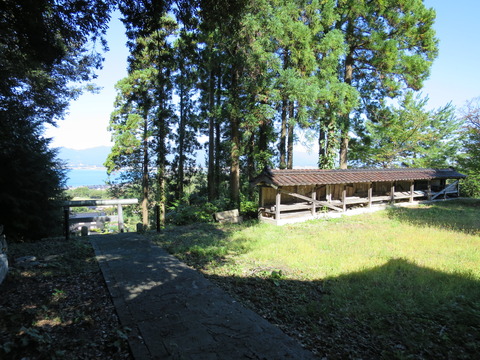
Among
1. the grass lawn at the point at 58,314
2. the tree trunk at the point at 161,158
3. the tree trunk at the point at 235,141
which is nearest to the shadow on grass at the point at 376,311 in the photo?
the grass lawn at the point at 58,314

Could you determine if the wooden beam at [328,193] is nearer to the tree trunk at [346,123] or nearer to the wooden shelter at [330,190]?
the wooden shelter at [330,190]

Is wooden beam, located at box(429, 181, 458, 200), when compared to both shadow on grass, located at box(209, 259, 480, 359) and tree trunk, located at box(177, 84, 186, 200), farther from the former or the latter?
tree trunk, located at box(177, 84, 186, 200)

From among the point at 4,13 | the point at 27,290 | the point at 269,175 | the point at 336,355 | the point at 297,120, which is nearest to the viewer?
the point at 336,355

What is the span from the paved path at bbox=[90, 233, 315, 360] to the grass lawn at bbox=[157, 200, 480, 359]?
0.39 meters

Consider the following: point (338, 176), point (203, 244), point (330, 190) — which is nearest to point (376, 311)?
point (203, 244)

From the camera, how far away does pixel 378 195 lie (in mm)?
18531

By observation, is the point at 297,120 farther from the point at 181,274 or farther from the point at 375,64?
the point at 181,274

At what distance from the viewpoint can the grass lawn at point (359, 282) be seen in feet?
12.0

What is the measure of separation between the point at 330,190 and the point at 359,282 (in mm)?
10323

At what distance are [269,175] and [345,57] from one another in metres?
13.9

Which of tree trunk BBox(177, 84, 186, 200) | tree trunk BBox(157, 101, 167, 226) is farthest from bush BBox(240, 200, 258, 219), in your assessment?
tree trunk BBox(177, 84, 186, 200)

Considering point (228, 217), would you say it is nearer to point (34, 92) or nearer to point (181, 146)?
point (34, 92)

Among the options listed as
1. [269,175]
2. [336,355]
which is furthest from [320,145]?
[336,355]

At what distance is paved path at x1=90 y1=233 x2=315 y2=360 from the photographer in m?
3.22
